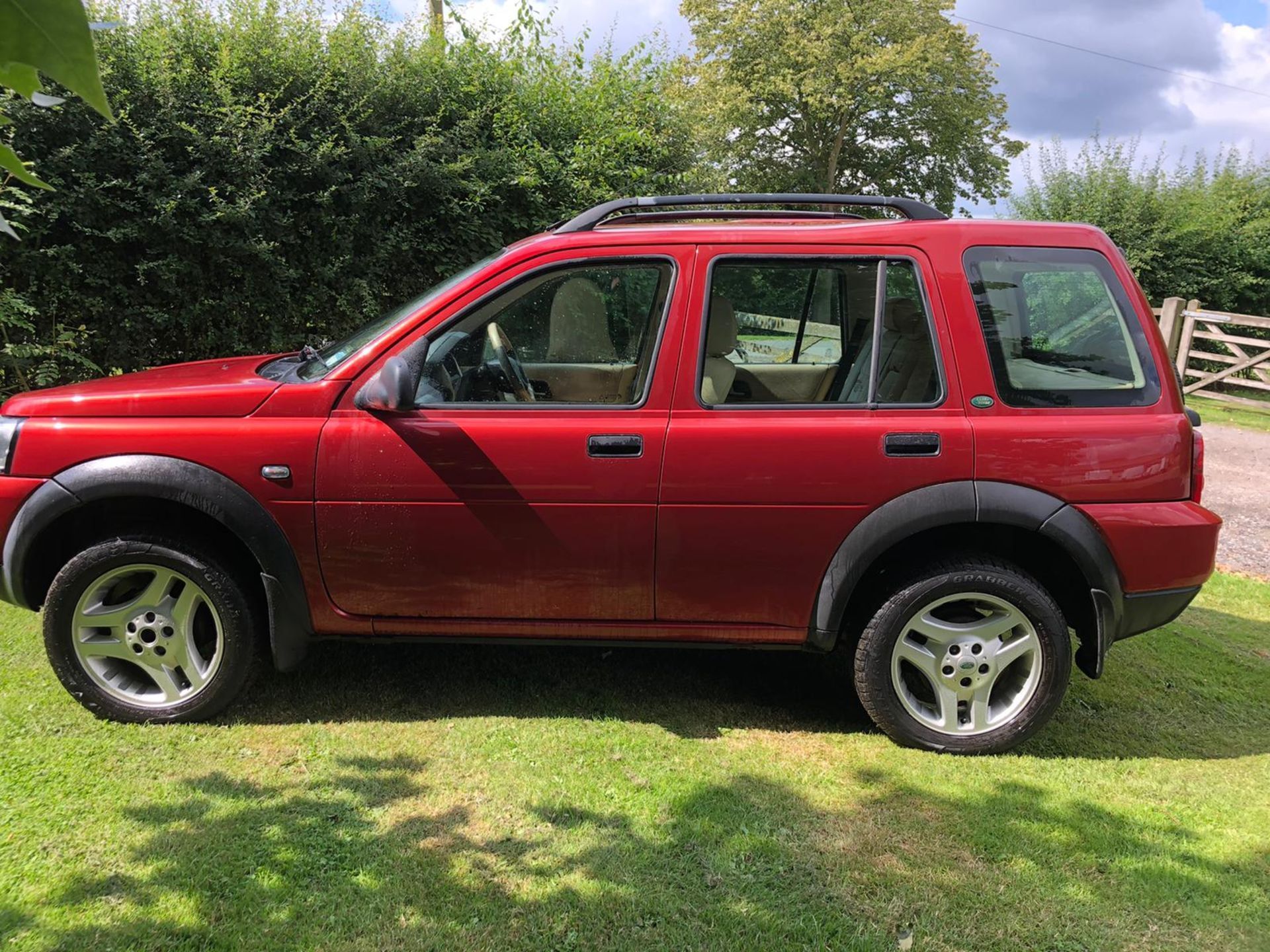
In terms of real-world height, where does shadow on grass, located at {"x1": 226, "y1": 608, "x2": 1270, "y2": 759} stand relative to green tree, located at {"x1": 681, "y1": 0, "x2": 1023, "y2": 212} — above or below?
below

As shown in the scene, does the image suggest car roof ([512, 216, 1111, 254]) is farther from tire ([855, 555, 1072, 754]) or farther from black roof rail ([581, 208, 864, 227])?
tire ([855, 555, 1072, 754])

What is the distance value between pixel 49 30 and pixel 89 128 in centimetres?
640

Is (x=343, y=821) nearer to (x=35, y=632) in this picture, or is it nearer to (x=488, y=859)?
(x=488, y=859)

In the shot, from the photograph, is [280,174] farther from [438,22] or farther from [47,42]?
[47,42]

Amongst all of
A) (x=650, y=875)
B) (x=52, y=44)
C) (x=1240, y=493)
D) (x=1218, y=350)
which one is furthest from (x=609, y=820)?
(x=1218, y=350)

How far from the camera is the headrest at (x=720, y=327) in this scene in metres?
3.09

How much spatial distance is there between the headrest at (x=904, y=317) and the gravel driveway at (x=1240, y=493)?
3543mm

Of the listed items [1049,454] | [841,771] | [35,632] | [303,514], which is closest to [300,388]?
[303,514]

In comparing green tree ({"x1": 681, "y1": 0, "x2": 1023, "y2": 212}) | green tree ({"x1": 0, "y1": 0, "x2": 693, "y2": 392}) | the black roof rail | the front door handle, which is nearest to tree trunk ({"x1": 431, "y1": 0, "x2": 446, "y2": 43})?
green tree ({"x1": 0, "y1": 0, "x2": 693, "y2": 392})

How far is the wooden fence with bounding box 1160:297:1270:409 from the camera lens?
43.1ft

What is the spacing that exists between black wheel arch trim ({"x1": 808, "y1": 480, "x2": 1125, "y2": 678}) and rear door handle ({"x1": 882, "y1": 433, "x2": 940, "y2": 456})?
13 centimetres

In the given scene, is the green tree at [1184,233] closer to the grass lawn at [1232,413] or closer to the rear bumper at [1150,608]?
the grass lawn at [1232,413]

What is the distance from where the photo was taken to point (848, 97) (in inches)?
1112

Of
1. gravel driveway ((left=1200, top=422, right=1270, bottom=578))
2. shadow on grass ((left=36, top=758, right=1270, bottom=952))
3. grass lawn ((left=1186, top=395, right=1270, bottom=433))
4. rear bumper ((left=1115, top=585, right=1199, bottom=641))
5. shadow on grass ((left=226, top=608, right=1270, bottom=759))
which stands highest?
grass lawn ((left=1186, top=395, right=1270, bottom=433))
